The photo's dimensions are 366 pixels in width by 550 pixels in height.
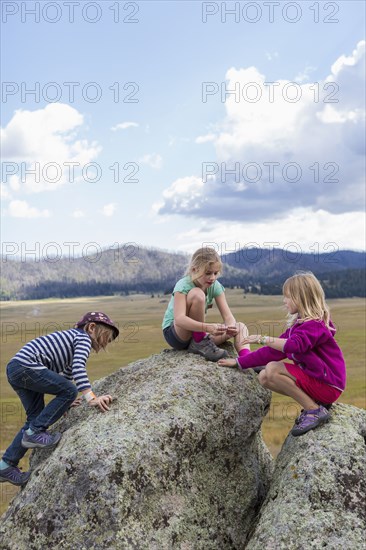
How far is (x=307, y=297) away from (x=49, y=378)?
15.0 ft

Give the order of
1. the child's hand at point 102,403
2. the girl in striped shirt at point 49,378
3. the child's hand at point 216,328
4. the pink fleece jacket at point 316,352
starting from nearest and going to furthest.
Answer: the pink fleece jacket at point 316,352 < the child's hand at point 102,403 < the girl in striped shirt at point 49,378 < the child's hand at point 216,328

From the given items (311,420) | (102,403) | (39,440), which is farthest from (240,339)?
(39,440)

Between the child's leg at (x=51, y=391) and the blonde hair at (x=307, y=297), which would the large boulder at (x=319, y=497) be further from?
the child's leg at (x=51, y=391)

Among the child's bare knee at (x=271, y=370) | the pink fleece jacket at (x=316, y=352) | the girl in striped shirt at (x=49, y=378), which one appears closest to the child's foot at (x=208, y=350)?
the child's bare knee at (x=271, y=370)

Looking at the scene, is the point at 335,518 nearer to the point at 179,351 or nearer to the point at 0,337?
the point at 179,351

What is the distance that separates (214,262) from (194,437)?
10.3 feet

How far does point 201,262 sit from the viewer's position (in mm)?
9227

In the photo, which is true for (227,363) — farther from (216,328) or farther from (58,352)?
(58,352)

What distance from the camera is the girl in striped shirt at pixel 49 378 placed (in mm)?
8477

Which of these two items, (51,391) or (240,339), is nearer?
(51,391)

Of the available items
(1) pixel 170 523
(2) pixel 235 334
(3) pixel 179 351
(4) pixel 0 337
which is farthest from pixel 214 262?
(4) pixel 0 337

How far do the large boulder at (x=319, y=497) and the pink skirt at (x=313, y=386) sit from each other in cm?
43

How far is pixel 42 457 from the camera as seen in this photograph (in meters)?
9.40

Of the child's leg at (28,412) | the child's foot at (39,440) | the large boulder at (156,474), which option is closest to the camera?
the large boulder at (156,474)
